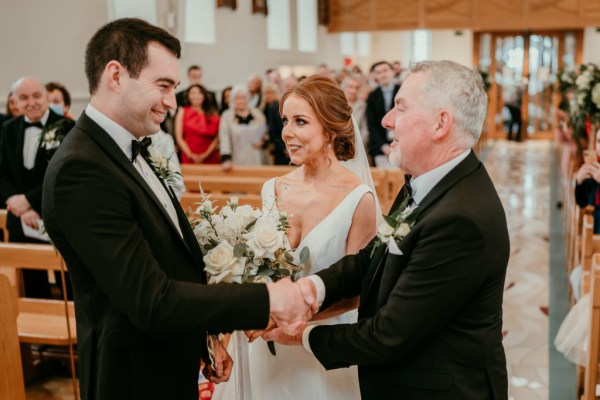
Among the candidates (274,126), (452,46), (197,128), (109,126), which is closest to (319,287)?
(109,126)

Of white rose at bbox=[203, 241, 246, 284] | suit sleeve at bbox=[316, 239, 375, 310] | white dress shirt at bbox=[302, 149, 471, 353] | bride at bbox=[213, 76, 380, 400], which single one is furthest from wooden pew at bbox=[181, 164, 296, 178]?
white dress shirt at bbox=[302, 149, 471, 353]

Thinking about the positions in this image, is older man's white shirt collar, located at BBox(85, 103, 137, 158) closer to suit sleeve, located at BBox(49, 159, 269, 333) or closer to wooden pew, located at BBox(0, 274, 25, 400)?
suit sleeve, located at BBox(49, 159, 269, 333)

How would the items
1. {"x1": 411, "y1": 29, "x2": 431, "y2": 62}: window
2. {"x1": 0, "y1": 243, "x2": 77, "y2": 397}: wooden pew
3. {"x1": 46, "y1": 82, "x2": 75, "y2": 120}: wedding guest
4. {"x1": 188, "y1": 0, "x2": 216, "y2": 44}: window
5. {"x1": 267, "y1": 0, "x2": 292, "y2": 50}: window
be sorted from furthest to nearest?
{"x1": 411, "y1": 29, "x2": 431, "y2": 62}: window < {"x1": 267, "y1": 0, "x2": 292, "y2": 50}: window < {"x1": 188, "y1": 0, "x2": 216, "y2": 44}: window < {"x1": 46, "y1": 82, "x2": 75, "y2": 120}: wedding guest < {"x1": 0, "y1": 243, "x2": 77, "y2": 397}: wooden pew

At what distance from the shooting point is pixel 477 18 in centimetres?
1714

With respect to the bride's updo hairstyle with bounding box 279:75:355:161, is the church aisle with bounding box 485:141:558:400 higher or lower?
lower

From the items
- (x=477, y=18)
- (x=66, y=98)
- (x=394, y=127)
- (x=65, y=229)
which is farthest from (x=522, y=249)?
(x=477, y=18)

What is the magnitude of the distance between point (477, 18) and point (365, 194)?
15608 millimetres

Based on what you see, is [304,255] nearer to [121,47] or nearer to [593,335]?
[121,47]

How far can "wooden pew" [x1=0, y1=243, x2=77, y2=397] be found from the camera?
362 cm

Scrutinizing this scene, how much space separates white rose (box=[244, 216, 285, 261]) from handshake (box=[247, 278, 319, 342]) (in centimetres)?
16

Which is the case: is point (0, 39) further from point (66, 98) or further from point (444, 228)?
point (444, 228)

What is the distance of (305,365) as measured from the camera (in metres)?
2.71

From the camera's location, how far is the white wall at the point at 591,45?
18.6 metres

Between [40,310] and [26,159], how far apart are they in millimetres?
1411
